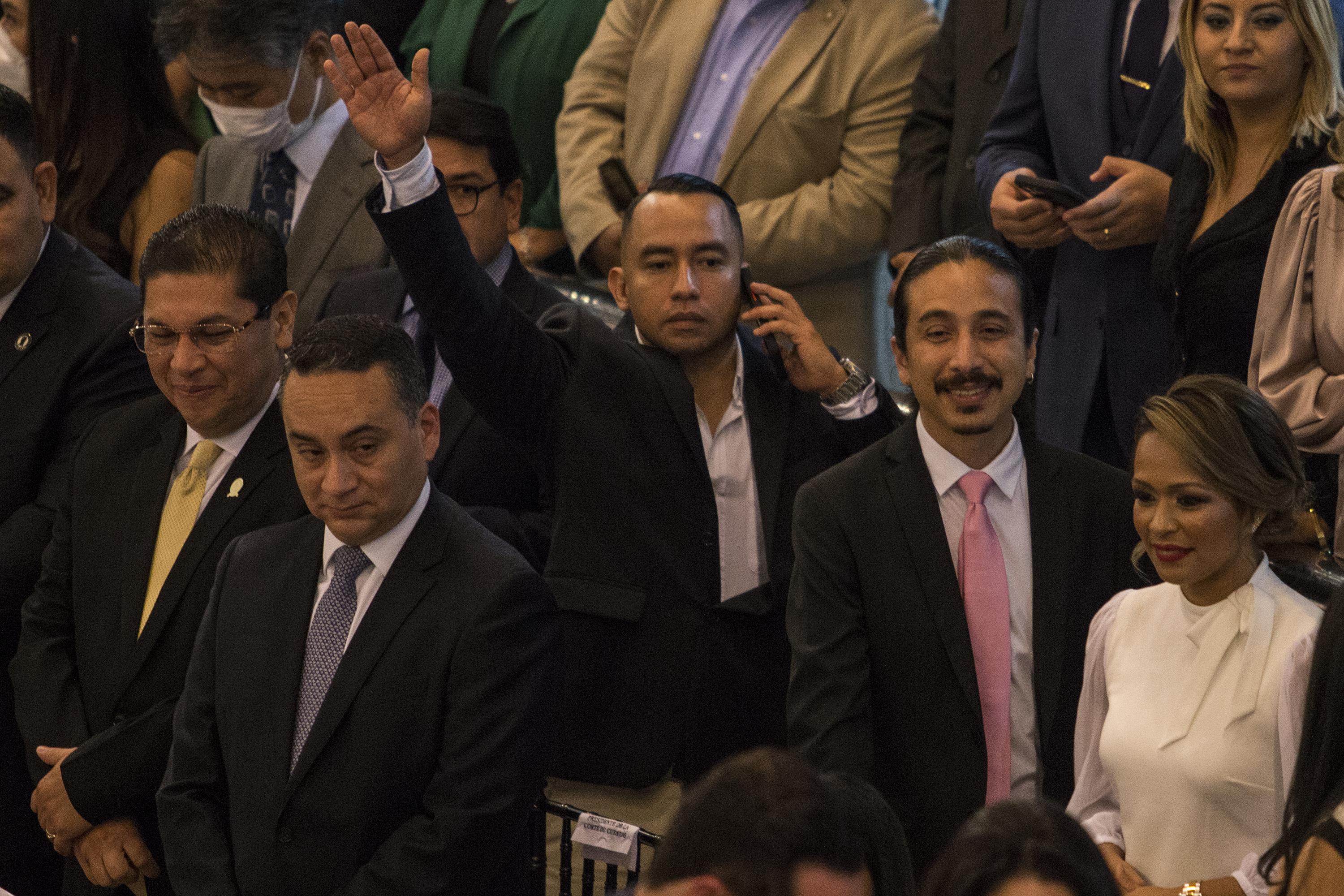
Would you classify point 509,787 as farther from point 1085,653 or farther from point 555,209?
point 555,209

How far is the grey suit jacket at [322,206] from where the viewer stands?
4.25m

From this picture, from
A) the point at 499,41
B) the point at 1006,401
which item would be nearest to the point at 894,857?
the point at 1006,401

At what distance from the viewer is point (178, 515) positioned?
3242 millimetres

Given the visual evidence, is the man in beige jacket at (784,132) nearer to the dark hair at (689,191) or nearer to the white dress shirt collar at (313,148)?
the white dress shirt collar at (313,148)

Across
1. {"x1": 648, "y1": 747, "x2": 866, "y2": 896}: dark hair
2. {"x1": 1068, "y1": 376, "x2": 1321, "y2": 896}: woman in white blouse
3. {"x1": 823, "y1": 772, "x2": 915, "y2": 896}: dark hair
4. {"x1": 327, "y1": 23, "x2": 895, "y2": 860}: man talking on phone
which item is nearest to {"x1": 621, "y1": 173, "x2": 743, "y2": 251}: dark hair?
{"x1": 327, "y1": 23, "x2": 895, "y2": 860}: man talking on phone

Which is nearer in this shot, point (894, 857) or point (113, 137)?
point (894, 857)

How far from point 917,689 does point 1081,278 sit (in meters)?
1.30

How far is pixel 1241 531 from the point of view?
8.44ft

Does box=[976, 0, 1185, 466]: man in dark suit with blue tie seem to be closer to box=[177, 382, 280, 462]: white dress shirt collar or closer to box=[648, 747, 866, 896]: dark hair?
box=[177, 382, 280, 462]: white dress shirt collar

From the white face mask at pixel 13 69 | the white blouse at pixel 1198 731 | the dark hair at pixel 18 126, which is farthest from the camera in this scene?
the white face mask at pixel 13 69

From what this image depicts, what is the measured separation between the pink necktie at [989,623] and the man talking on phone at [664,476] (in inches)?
19.7

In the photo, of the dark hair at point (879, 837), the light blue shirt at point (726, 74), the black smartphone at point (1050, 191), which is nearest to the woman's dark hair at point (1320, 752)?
the dark hair at point (879, 837)

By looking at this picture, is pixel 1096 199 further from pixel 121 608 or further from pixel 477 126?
pixel 121 608

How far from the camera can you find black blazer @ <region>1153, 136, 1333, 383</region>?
3.23 metres
